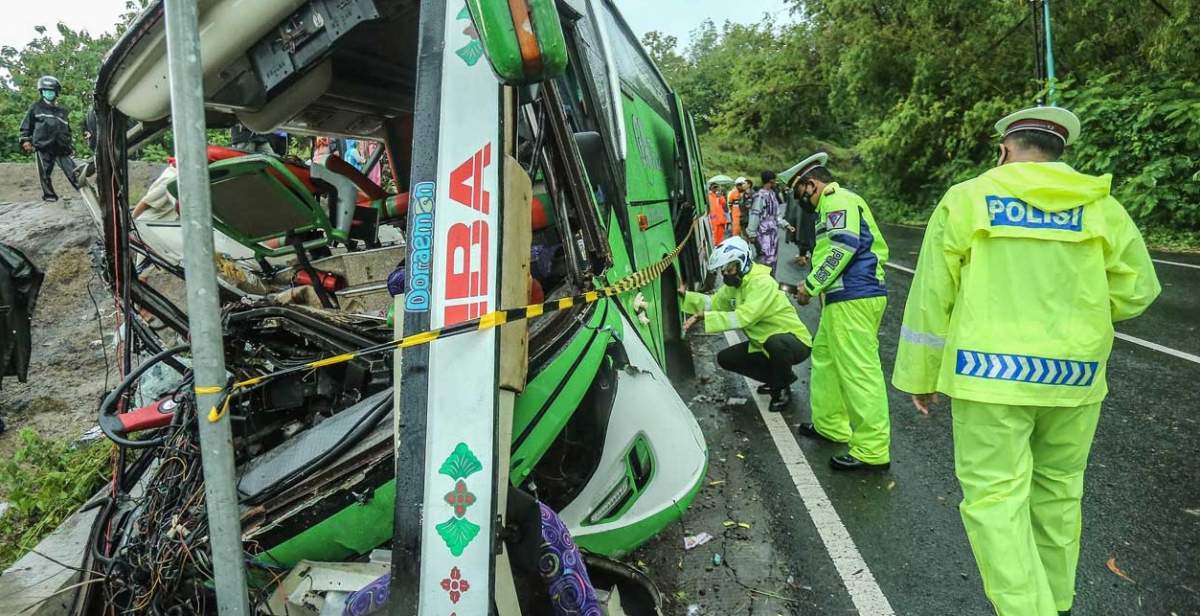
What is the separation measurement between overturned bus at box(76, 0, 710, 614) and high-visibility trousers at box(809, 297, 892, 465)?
53.5 inches

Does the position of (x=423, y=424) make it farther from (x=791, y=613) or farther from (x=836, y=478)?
(x=836, y=478)

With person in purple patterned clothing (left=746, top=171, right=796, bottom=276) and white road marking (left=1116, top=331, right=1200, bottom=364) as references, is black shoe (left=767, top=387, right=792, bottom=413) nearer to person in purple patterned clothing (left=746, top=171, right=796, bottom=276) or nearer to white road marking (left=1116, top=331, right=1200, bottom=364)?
white road marking (left=1116, top=331, right=1200, bottom=364)

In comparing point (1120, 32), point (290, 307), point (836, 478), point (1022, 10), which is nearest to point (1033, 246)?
point (836, 478)

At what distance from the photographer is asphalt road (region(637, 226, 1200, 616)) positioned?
2.62m

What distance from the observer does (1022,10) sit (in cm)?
1652

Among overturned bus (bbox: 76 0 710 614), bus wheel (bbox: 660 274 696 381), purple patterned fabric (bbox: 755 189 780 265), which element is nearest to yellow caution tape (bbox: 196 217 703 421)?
overturned bus (bbox: 76 0 710 614)

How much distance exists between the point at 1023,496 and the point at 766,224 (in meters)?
8.00

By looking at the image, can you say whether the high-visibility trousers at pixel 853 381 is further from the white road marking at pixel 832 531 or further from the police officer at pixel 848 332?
the white road marking at pixel 832 531

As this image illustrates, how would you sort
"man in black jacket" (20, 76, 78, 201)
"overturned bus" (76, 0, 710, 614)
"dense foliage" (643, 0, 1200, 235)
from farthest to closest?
"dense foliage" (643, 0, 1200, 235)
"man in black jacket" (20, 76, 78, 201)
"overturned bus" (76, 0, 710, 614)

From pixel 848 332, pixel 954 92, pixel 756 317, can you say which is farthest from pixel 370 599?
pixel 954 92

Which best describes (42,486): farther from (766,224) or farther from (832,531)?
(766,224)

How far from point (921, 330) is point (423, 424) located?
1830 millimetres

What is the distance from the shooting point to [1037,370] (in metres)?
2.22

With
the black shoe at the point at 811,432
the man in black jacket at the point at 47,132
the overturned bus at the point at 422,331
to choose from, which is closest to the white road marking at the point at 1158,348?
the black shoe at the point at 811,432
